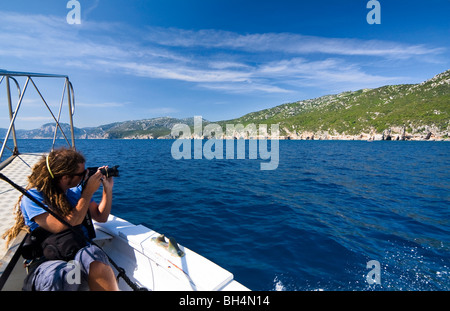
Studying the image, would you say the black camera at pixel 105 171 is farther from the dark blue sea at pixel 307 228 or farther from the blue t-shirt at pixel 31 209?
the dark blue sea at pixel 307 228

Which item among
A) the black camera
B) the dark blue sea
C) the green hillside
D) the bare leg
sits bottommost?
the dark blue sea

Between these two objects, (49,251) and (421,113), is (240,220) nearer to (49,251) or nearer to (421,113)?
(49,251)

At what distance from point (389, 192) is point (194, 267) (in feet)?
49.1

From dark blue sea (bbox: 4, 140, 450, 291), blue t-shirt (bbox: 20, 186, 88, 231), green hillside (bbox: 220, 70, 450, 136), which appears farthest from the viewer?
green hillside (bbox: 220, 70, 450, 136)

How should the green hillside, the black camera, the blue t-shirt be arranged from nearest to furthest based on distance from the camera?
1. the blue t-shirt
2. the black camera
3. the green hillside

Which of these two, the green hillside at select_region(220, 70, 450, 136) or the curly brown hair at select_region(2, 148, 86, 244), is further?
the green hillside at select_region(220, 70, 450, 136)

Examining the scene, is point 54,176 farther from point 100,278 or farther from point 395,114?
point 395,114

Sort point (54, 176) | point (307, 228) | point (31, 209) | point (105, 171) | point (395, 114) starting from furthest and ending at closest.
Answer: point (395, 114) < point (307, 228) < point (105, 171) < point (54, 176) < point (31, 209)

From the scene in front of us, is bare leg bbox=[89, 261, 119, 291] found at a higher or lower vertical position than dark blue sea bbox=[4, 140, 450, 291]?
higher

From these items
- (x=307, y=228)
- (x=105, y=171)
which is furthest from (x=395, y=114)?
(x=105, y=171)

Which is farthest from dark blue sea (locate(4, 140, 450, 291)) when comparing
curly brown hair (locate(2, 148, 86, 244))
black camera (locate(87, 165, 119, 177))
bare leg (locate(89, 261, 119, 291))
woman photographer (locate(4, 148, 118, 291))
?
curly brown hair (locate(2, 148, 86, 244))

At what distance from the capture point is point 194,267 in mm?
3264

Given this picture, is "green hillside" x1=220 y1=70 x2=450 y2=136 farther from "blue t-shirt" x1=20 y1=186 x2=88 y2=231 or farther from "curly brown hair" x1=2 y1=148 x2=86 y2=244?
"blue t-shirt" x1=20 y1=186 x2=88 y2=231

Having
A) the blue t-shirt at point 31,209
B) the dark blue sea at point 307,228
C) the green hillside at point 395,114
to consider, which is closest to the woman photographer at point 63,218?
the blue t-shirt at point 31,209
